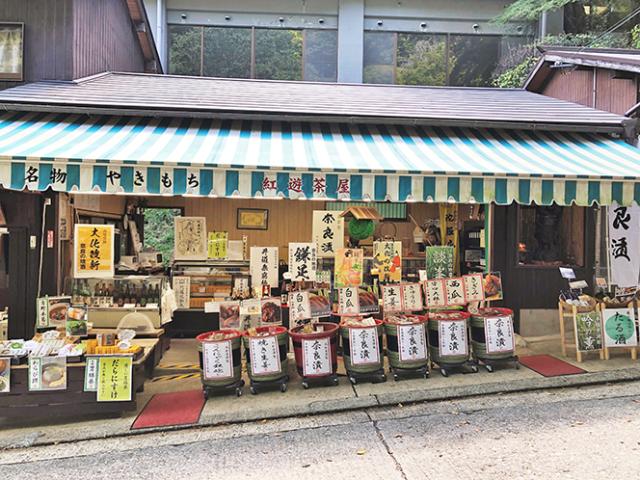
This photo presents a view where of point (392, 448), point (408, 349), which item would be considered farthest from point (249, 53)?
point (392, 448)

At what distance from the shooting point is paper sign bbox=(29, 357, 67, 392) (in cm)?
489

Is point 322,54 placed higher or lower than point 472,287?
higher

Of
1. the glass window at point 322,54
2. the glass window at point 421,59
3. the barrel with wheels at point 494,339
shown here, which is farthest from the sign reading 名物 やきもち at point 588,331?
the glass window at point 322,54

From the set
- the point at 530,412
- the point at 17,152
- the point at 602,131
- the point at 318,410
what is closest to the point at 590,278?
the point at 602,131

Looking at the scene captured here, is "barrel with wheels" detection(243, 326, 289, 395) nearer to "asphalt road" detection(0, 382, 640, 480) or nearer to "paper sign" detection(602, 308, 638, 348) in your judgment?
"asphalt road" detection(0, 382, 640, 480)

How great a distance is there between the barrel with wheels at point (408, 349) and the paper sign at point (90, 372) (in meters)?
3.75

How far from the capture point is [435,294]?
6.67m

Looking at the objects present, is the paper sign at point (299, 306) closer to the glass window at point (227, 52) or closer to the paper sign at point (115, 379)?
the paper sign at point (115, 379)

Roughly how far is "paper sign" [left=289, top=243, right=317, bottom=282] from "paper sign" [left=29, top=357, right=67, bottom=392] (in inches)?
123

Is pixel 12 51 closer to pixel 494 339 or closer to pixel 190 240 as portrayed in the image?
pixel 190 240

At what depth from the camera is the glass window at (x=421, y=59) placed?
15.5 metres

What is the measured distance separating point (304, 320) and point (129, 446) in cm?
291

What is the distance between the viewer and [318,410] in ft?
16.9

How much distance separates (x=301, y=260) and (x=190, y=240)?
8.07 ft
